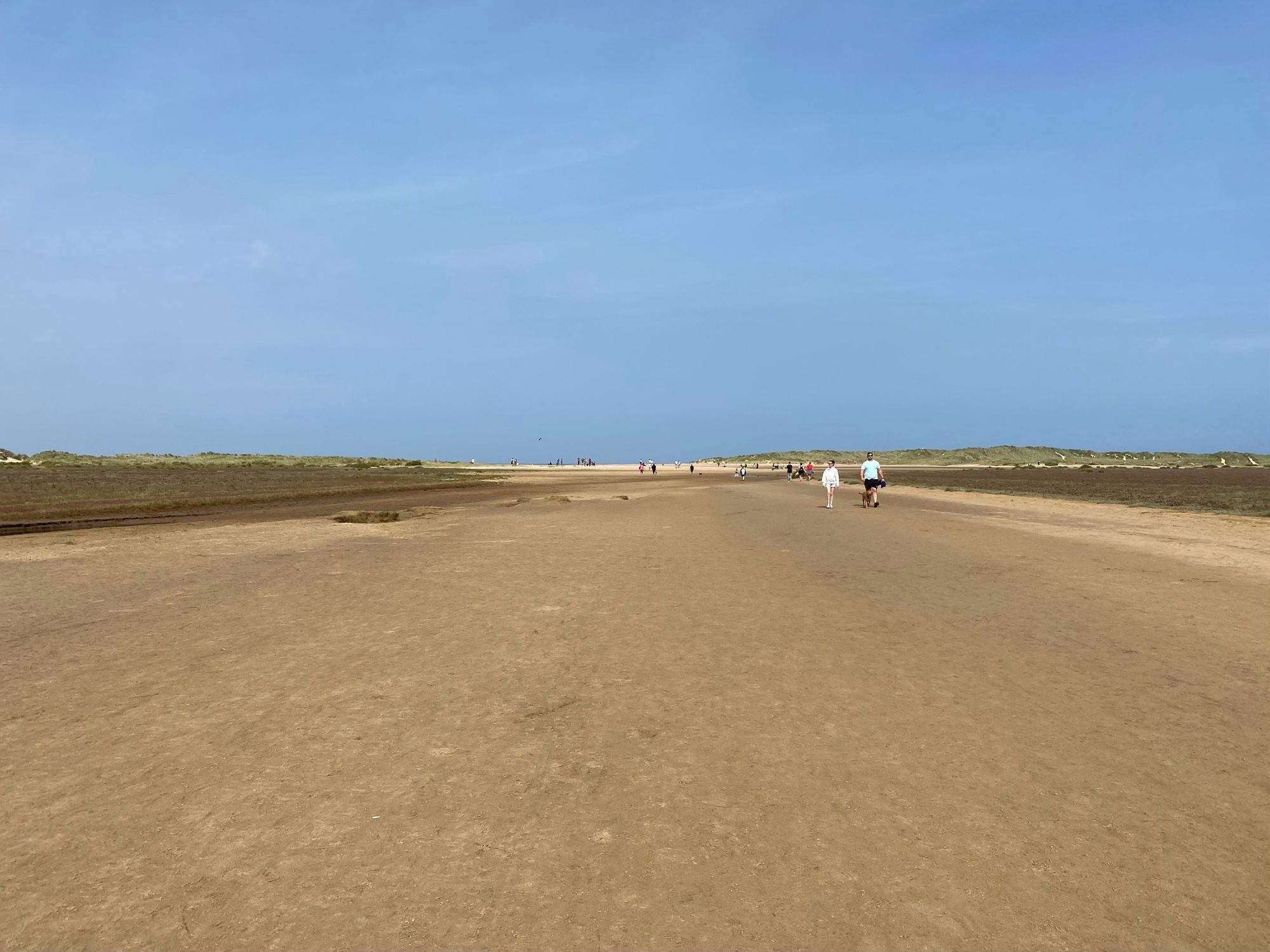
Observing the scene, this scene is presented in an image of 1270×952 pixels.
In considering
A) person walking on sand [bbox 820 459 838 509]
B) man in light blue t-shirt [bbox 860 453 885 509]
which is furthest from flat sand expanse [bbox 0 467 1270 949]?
person walking on sand [bbox 820 459 838 509]

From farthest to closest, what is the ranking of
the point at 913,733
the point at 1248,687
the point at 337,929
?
the point at 1248,687
the point at 913,733
the point at 337,929

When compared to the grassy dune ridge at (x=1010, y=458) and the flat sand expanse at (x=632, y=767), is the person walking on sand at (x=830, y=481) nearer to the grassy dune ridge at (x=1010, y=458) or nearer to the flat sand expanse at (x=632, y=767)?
the flat sand expanse at (x=632, y=767)

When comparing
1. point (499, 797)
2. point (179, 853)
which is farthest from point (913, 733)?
point (179, 853)

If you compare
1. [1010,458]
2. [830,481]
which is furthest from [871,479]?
[1010,458]

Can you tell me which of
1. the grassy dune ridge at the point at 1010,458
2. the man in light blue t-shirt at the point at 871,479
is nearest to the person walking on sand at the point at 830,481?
the man in light blue t-shirt at the point at 871,479

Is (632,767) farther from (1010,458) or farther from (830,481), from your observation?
(1010,458)

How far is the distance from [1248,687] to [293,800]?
7.64 meters

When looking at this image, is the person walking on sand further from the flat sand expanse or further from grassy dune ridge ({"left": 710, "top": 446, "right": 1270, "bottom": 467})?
grassy dune ridge ({"left": 710, "top": 446, "right": 1270, "bottom": 467})

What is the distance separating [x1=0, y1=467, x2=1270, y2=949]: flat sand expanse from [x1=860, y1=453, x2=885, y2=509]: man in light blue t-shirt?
1832 centimetres

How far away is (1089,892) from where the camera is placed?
12.0 feet

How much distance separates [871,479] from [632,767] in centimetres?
2682

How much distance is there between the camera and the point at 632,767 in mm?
5133

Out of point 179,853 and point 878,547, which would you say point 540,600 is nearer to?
point 179,853

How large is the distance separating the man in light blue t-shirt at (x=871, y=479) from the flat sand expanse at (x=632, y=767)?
1832 centimetres
